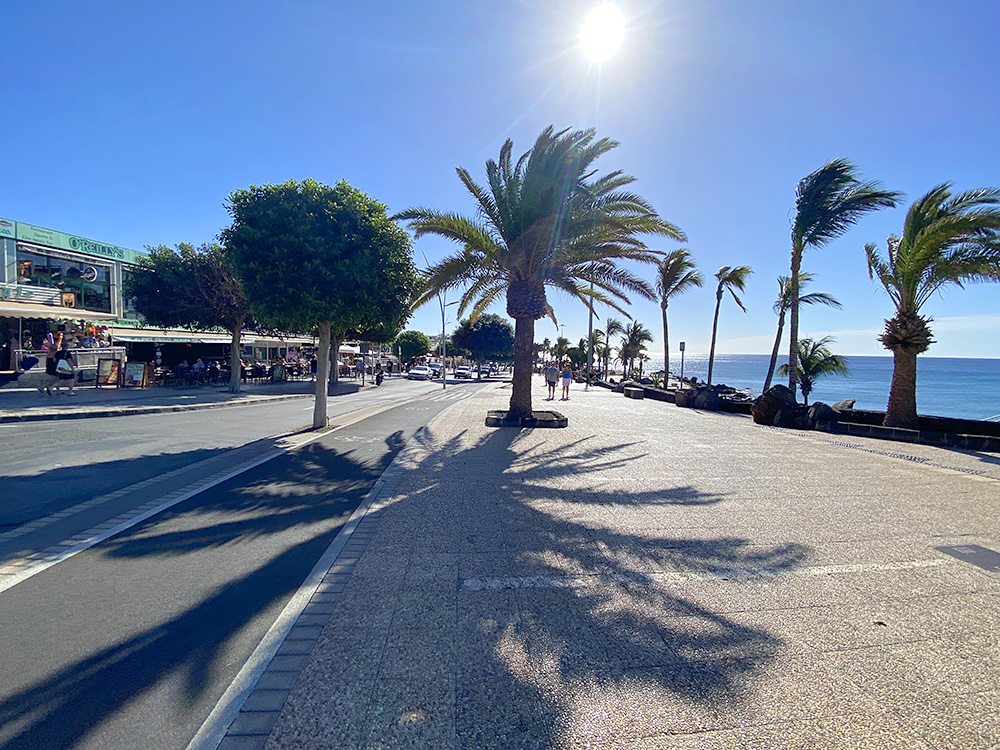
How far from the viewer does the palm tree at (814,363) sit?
75.8 feet

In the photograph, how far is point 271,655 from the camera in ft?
9.37

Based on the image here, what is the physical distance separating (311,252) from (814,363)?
22.7 meters

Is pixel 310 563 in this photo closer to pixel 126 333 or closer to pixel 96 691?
pixel 96 691

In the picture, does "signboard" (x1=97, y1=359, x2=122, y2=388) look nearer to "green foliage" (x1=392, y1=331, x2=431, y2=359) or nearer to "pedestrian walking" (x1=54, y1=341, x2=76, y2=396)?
"pedestrian walking" (x1=54, y1=341, x2=76, y2=396)

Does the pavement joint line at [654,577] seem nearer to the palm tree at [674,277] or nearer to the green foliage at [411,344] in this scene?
the palm tree at [674,277]

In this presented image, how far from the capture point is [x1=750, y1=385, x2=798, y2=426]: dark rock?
45.9 feet

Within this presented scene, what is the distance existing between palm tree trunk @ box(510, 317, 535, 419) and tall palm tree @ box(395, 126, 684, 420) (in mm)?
25

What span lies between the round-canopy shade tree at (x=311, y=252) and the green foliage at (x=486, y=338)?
48.4 meters

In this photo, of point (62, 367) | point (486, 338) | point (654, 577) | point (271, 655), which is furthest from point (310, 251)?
point (486, 338)

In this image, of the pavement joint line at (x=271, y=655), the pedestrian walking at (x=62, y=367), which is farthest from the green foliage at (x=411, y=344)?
the pavement joint line at (x=271, y=655)

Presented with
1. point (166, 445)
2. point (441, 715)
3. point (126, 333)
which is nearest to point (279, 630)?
point (441, 715)

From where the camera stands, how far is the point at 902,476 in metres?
7.38

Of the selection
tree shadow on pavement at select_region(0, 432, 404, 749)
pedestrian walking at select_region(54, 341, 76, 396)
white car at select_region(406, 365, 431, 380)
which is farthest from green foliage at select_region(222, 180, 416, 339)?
white car at select_region(406, 365, 431, 380)

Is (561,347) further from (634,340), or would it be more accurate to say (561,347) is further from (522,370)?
(522,370)
